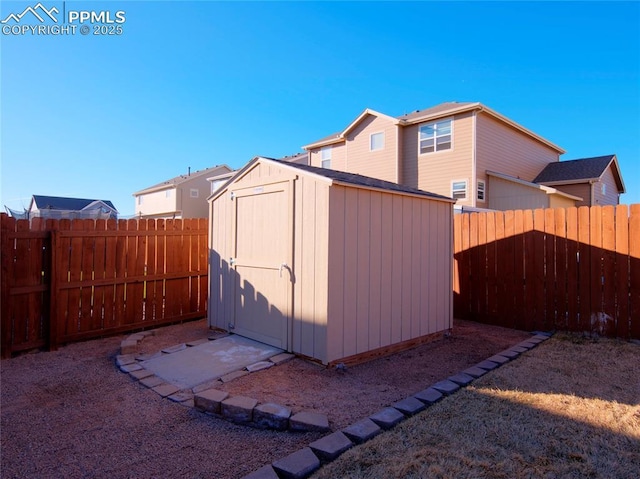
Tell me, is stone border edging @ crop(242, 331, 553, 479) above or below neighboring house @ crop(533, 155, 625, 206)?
below

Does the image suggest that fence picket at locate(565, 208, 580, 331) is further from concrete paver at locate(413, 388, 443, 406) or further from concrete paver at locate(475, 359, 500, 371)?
concrete paver at locate(413, 388, 443, 406)

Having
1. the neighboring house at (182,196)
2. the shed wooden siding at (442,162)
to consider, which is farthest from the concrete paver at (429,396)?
the neighboring house at (182,196)

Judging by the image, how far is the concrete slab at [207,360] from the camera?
3.91 m

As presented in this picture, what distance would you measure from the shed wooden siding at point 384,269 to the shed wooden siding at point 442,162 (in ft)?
31.7

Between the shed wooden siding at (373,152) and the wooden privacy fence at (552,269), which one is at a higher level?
the shed wooden siding at (373,152)

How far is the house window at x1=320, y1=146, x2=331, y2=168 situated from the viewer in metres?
18.8

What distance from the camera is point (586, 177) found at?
1572 cm

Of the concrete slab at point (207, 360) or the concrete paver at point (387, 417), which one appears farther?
the concrete slab at point (207, 360)

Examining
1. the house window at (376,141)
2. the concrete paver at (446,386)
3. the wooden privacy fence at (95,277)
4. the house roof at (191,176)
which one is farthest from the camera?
the house roof at (191,176)

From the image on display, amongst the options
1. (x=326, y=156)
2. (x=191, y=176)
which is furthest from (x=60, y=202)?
(x=326, y=156)

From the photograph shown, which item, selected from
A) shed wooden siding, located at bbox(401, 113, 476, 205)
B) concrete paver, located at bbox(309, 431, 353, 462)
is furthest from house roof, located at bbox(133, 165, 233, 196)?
concrete paver, located at bbox(309, 431, 353, 462)

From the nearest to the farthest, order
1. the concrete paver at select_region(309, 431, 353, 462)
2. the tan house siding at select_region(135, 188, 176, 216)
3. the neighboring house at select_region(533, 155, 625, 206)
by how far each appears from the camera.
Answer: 1. the concrete paver at select_region(309, 431, 353, 462)
2. the neighboring house at select_region(533, 155, 625, 206)
3. the tan house siding at select_region(135, 188, 176, 216)

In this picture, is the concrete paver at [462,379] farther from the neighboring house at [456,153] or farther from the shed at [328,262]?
the neighboring house at [456,153]

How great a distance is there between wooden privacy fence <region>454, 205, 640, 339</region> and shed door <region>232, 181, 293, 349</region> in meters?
4.35
